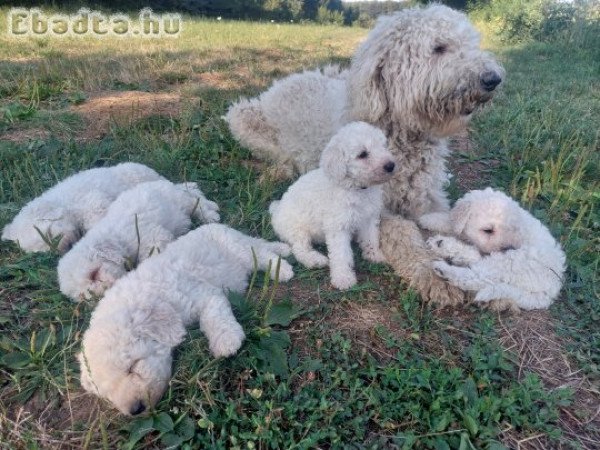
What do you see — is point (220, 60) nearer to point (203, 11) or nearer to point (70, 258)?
point (70, 258)

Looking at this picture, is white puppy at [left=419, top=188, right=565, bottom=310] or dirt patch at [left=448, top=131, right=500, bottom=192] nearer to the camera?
white puppy at [left=419, top=188, right=565, bottom=310]

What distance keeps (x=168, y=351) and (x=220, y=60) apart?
7457 millimetres

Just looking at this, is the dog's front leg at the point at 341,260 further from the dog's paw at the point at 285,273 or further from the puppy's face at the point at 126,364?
the puppy's face at the point at 126,364

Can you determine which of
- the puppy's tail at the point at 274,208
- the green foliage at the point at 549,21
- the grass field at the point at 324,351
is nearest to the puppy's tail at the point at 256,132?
the grass field at the point at 324,351

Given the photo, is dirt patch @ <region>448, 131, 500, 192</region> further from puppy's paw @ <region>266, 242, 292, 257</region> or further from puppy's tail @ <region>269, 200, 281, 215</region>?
puppy's paw @ <region>266, 242, 292, 257</region>

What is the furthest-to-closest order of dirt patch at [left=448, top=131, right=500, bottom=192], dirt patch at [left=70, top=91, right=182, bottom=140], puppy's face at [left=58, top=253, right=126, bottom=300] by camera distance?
dirt patch at [left=70, top=91, right=182, bottom=140] → dirt patch at [left=448, top=131, right=500, bottom=192] → puppy's face at [left=58, top=253, right=126, bottom=300]

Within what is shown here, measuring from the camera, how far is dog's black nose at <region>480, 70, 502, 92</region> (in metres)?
3.12

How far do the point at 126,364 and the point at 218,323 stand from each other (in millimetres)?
482

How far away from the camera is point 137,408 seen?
A: 2111mm

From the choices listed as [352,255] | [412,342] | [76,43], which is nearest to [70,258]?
[352,255]

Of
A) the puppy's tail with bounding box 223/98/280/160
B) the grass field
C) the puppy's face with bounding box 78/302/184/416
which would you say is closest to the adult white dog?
the grass field

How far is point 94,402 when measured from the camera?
2270 millimetres

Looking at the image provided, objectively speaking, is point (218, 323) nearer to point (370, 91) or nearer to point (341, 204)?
point (341, 204)

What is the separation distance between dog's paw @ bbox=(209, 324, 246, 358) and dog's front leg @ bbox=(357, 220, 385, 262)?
1.22m
